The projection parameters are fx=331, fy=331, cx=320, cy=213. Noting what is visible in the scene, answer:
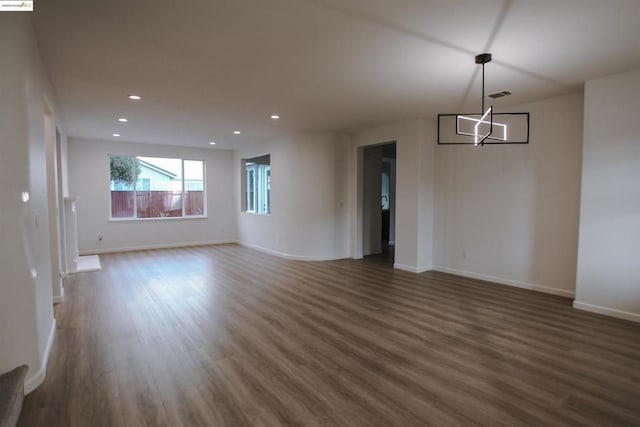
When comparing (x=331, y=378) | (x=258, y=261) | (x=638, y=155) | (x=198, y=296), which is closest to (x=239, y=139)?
(x=258, y=261)

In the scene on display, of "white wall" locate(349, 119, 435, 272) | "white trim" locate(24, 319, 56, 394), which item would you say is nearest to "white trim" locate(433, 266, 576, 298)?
"white wall" locate(349, 119, 435, 272)

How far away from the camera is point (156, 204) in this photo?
891 cm

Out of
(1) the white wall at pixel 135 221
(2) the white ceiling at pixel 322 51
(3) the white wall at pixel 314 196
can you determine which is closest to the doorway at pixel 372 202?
(3) the white wall at pixel 314 196

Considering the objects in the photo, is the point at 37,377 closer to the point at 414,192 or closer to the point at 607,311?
the point at 414,192

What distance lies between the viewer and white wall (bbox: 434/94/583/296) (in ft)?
15.0

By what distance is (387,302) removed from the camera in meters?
4.36

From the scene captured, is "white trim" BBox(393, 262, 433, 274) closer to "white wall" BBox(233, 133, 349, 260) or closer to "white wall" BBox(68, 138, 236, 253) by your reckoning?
"white wall" BBox(233, 133, 349, 260)

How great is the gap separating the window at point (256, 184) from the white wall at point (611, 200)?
24.3 ft

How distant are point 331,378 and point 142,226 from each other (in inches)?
305

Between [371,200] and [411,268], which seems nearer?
[411,268]

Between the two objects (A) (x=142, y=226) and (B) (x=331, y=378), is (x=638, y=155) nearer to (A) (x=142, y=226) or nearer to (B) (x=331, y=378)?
(B) (x=331, y=378)

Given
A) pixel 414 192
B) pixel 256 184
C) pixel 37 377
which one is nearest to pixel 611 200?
pixel 414 192

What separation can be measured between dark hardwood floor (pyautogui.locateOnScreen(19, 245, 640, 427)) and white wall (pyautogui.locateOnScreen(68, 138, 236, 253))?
3586 millimetres

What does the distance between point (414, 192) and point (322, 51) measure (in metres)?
3.49
